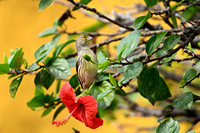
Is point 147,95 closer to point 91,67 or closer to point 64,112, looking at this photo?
point 91,67

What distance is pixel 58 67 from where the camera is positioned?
0.81 metres

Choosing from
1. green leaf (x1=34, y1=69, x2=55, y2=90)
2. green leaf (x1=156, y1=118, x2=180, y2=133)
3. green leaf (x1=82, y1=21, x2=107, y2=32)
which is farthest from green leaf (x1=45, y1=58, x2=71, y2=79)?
green leaf (x1=82, y1=21, x2=107, y2=32)

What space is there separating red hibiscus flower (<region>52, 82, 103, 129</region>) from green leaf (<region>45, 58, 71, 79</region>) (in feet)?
0.42

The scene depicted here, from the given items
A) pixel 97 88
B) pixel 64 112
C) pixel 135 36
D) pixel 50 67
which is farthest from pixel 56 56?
pixel 64 112

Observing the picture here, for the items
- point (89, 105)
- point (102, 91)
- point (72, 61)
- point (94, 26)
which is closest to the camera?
point (89, 105)

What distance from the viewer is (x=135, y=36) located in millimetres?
681

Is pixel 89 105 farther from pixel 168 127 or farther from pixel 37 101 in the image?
pixel 37 101

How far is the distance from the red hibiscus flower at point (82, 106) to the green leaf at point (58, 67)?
5.0 inches

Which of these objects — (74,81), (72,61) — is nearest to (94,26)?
(72,61)

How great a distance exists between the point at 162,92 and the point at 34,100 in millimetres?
412

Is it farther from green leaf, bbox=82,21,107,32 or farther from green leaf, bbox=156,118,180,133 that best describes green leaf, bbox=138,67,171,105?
green leaf, bbox=82,21,107,32

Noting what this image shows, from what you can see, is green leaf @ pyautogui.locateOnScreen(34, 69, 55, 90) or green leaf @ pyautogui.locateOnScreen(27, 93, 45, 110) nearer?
green leaf @ pyautogui.locateOnScreen(34, 69, 55, 90)

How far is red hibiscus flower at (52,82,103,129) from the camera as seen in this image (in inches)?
24.7

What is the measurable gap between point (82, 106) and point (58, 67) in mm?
180
